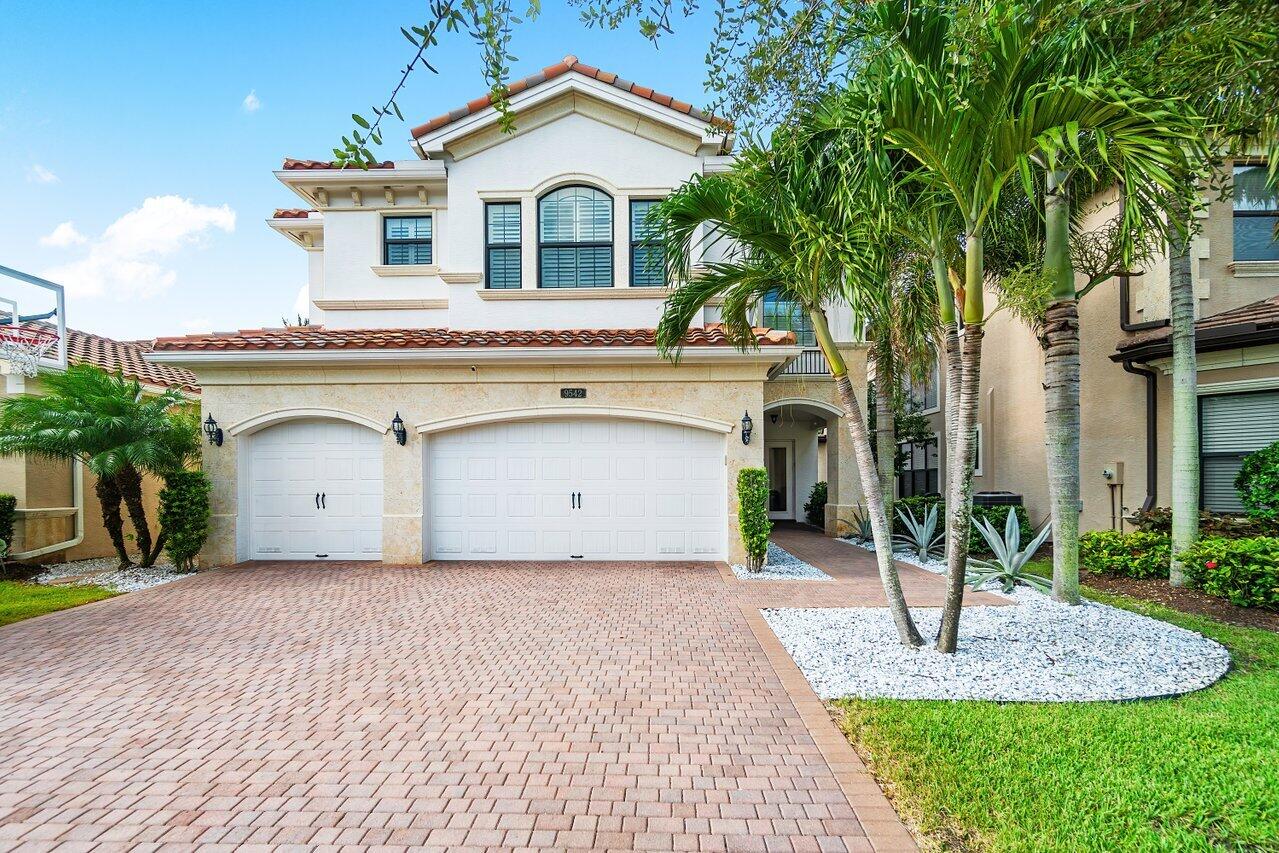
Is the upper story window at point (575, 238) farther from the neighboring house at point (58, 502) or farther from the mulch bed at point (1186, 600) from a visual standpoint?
the mulch bed at point (1186, 600)

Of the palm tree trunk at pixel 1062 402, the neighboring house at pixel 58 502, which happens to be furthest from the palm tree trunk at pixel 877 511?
the neighboring house at pixel 58 502

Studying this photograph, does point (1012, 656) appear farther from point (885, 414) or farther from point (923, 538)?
point (885, 414)

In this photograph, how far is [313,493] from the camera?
1130cm

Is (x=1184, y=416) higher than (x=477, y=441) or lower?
higher

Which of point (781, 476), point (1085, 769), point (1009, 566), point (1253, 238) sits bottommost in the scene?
point (1085, 769)

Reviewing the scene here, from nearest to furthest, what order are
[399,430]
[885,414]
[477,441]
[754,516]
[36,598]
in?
1. [36,598]
2. [754,516]
3. [399,430]
4. [477,441]
5. [885,414]

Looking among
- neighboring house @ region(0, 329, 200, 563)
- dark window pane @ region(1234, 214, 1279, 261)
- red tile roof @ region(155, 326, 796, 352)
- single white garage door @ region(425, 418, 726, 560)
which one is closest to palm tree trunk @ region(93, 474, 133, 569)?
neighboring house @ region(0, 329, 200, 563)

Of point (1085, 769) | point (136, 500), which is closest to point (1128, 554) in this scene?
point (1085, 769)

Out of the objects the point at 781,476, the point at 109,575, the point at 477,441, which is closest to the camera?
the point at 109,575

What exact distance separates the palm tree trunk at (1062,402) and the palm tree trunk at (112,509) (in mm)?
15389

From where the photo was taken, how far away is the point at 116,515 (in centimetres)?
1060

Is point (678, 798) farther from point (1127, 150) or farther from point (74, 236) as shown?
point (74, 236)

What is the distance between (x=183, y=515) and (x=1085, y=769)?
1281 centimetres

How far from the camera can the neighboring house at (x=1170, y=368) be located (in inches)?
379
